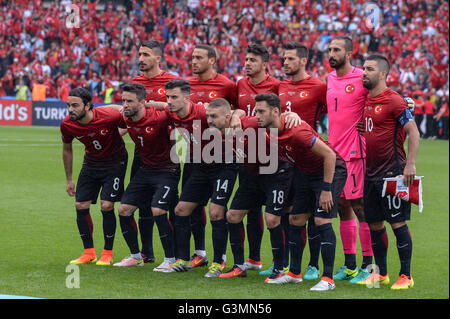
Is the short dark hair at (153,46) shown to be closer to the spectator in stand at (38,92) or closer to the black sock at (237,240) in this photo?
the black sock at (237,240)

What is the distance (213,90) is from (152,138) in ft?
3.01

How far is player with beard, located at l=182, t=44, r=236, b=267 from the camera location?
801cm

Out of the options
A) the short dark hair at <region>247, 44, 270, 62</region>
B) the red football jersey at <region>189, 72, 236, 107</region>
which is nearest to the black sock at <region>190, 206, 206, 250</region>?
the red football jersey at <region>189, 72, 236, 107</region>

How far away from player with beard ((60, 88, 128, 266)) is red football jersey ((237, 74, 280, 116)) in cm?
135

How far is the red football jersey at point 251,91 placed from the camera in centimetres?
787

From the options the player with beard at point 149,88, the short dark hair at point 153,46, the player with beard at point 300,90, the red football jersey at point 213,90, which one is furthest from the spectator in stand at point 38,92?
the player with beard at point 300,90

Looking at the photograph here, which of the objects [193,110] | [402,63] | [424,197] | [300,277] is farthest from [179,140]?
[402,63]

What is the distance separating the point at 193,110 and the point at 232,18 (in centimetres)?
2687

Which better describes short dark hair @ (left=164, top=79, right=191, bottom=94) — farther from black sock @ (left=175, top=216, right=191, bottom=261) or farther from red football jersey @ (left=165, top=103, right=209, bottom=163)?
black sock @ (left=175, top=216, right=191, bottom=261)

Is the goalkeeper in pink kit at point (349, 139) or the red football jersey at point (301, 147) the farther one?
the goalkeeper in pink kit at point (349, 139)

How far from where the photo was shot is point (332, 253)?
6.81 metres

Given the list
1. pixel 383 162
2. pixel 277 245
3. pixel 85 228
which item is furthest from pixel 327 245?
pixel 85 228

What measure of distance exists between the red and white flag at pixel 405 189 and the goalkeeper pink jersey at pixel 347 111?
821mm
